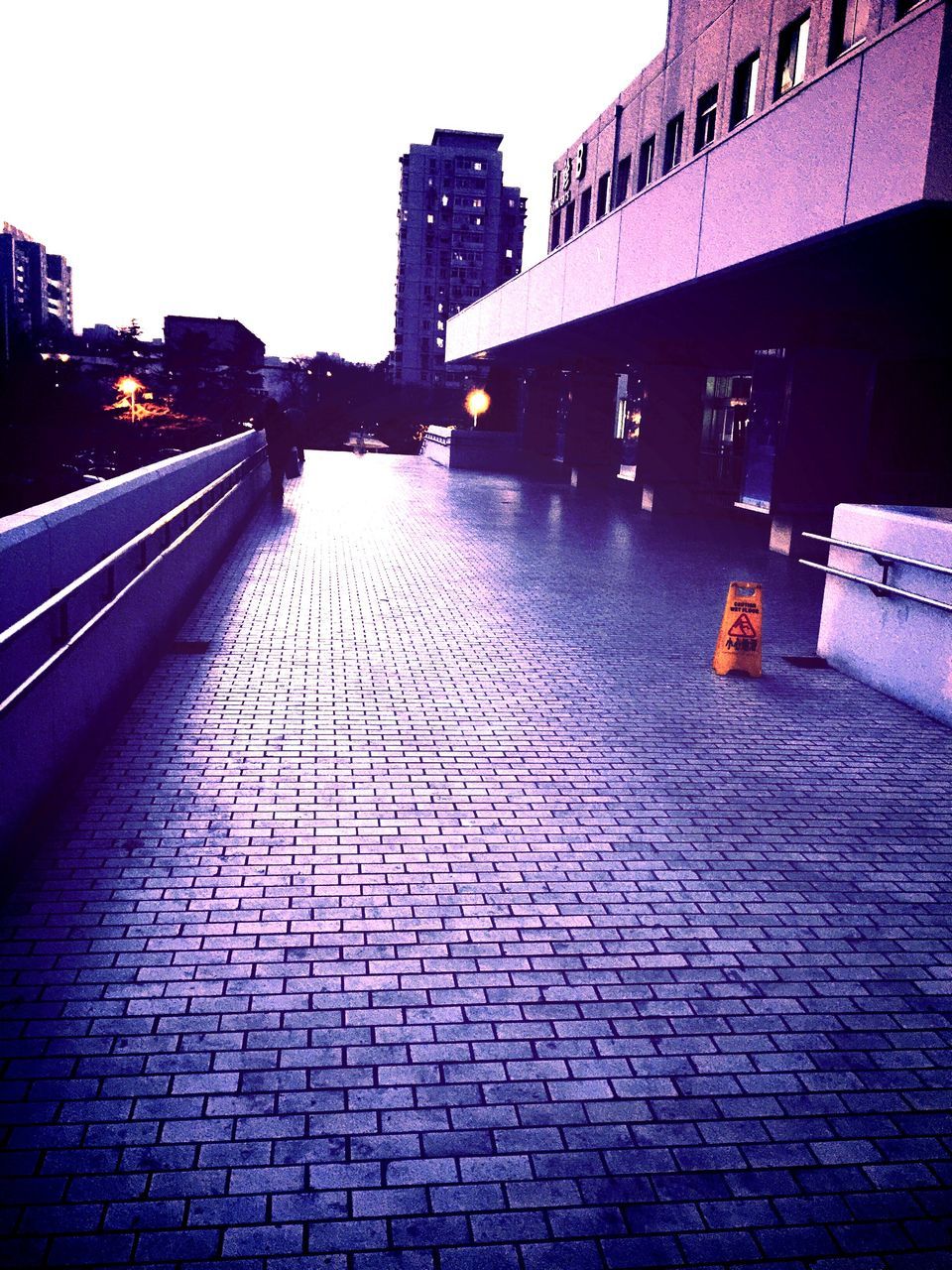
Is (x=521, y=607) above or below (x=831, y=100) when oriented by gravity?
below

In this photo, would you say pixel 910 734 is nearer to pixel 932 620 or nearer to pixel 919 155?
pixel 932 620

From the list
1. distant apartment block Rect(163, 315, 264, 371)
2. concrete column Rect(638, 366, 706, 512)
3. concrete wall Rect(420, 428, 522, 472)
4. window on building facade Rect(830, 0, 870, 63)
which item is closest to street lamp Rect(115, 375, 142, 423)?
distant apartment block Rect(163, 315, 264, 371)

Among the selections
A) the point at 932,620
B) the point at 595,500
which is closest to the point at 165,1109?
the point at 932,620

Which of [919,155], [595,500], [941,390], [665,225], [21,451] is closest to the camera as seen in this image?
[919,155]

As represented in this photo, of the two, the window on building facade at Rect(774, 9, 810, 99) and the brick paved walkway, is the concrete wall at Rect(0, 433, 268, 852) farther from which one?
the window on building facade at Rect(774, 9, 810, 99)

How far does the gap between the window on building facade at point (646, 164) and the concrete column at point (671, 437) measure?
5.36 m

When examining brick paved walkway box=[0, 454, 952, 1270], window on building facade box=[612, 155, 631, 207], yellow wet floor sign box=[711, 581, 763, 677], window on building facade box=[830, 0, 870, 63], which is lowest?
brick paved walkway box=[0, 454, 952, 1270]

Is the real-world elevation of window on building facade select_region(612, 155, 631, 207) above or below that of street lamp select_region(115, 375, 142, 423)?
above

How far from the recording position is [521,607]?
1116 cm

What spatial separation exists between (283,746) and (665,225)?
8909mm

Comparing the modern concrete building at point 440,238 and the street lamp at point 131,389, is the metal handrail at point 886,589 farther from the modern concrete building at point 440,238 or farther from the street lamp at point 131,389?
the modern concrete building at point 440,238

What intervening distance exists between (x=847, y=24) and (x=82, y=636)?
1539 centimetres

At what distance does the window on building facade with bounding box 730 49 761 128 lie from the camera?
1794 cm

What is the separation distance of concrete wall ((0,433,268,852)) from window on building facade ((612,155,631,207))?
65.5 feet
